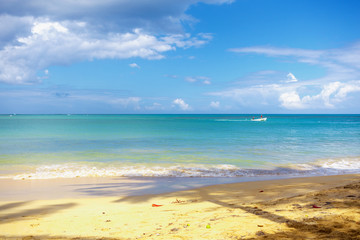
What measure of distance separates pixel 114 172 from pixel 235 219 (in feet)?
29.5

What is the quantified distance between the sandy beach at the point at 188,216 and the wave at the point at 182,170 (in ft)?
12.9

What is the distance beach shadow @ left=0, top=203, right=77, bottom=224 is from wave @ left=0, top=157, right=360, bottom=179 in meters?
4.98

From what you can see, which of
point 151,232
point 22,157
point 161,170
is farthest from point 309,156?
point 22,157

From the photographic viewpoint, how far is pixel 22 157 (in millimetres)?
17734

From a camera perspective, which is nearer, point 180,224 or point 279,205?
point 180,224

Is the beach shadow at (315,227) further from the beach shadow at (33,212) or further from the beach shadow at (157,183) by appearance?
the beach shadow at (33,212)

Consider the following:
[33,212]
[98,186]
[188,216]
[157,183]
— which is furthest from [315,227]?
[98,186]

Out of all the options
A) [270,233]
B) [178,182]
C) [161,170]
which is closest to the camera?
[270,233]

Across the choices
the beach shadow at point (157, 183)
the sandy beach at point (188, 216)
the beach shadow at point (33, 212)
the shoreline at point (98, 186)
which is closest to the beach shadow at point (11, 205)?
the sandy beach at point (188, 216)

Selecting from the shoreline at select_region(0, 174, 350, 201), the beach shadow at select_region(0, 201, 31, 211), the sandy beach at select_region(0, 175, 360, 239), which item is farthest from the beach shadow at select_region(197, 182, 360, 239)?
the beach shadow at select_region(0, 201, 31, 211)

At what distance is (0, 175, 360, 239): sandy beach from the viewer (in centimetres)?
500

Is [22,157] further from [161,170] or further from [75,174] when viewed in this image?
[161,170]

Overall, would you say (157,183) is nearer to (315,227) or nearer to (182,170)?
(182,170)

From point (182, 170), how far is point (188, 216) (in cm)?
771
